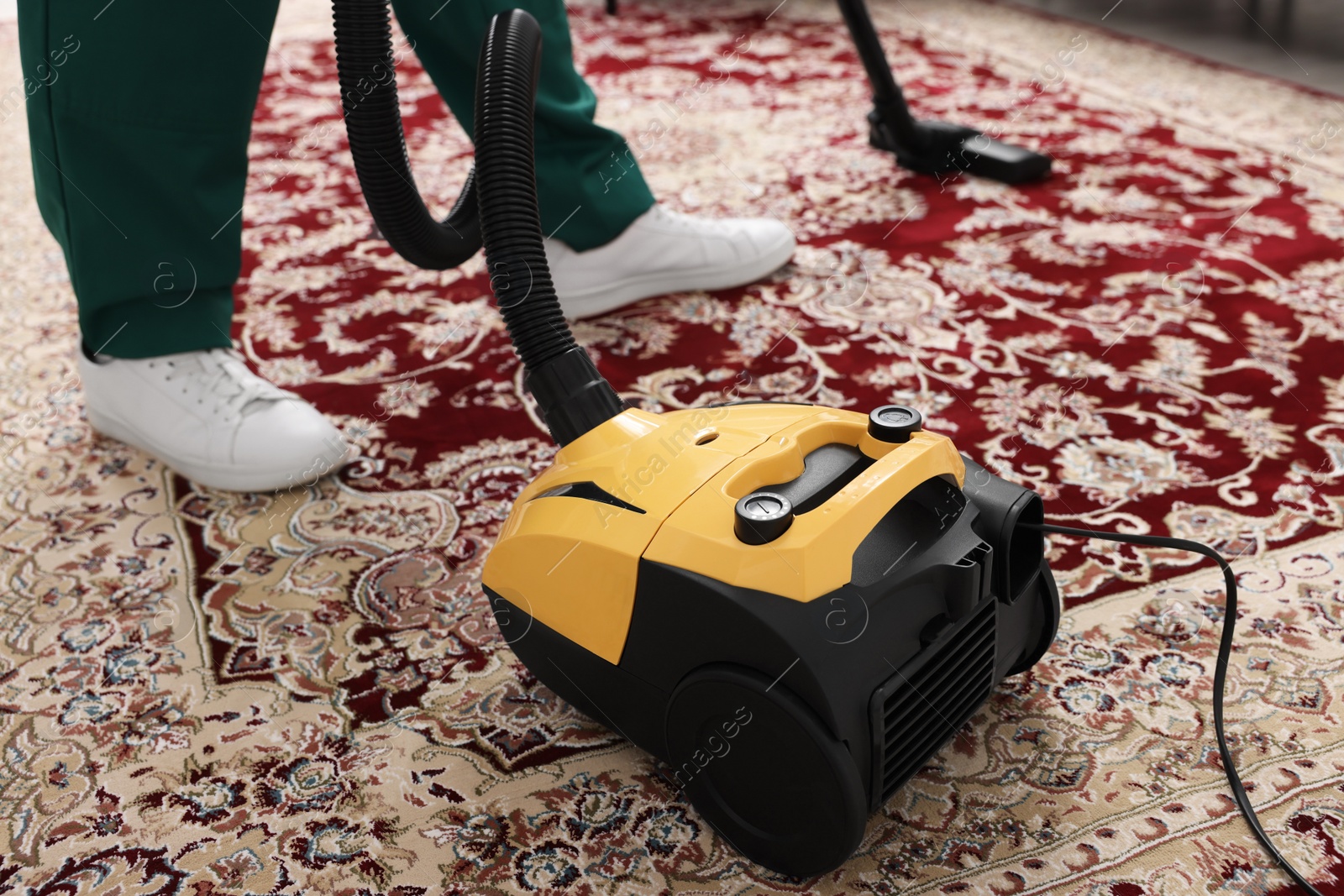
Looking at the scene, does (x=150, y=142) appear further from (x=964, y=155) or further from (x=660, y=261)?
(x=964, y=155)

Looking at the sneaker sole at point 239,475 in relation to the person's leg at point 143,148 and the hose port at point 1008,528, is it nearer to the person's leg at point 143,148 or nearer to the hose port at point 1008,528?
the person's leg at point 143,148

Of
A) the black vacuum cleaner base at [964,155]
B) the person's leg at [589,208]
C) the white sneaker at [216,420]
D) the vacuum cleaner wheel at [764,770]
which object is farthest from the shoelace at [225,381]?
the black vacuum cleaner base at [964,155]

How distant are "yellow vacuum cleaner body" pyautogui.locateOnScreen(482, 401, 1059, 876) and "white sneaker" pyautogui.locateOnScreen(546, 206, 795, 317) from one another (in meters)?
0.70

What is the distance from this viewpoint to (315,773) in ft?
2.48

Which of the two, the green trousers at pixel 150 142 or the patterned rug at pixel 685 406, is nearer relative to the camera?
the patterned rug at pixel 685 406

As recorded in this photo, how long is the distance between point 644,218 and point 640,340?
185 mm

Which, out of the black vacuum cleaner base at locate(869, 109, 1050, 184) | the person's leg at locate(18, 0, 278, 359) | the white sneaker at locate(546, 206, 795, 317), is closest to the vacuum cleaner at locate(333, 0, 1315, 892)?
the person's leg at locate(18, 0, 278, 359)

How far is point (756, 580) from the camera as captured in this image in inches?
22.3

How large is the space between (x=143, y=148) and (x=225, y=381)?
9.8 inches

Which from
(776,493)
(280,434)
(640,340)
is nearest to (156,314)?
(280,434)

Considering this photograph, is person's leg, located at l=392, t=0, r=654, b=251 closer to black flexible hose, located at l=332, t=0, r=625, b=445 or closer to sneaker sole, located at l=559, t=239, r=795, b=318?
sneaker sole, located at l=559, t=239, r=795, b=318

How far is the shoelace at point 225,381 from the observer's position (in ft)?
3.55

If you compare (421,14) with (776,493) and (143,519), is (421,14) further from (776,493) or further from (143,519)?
(776,493)

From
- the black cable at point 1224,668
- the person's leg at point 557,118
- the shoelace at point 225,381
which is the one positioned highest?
the person's leg at point 557,118
